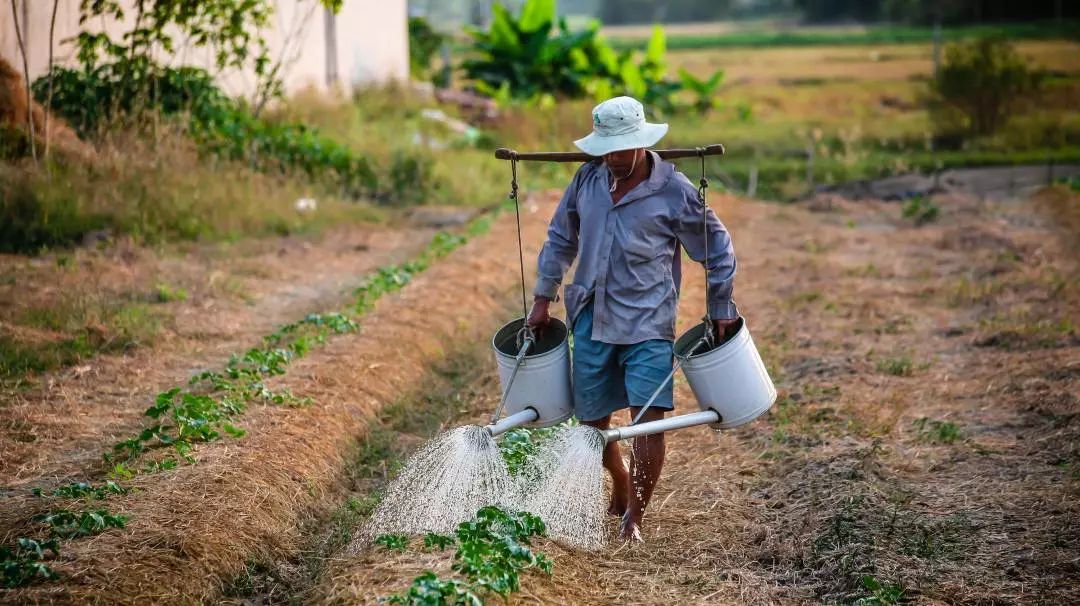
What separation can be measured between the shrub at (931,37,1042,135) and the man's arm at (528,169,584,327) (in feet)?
59.4

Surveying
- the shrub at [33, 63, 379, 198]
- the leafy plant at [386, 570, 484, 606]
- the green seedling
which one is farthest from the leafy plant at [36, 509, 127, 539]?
the shrub at [33, 63, 379, 198]

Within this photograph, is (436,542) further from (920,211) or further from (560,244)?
(920,211)

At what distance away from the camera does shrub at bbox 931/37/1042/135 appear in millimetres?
21094

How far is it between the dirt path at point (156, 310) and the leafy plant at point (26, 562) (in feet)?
3.72

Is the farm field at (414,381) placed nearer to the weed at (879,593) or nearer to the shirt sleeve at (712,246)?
the weed at (879,593)

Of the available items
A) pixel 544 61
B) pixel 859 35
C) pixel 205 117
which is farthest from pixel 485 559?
pixel 859 35

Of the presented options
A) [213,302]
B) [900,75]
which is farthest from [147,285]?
[900,75]

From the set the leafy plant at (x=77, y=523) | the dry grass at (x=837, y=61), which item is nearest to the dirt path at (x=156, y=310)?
the leafy plant at (x=77, y=523)

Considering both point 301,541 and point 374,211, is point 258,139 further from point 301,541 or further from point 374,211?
point 301,541

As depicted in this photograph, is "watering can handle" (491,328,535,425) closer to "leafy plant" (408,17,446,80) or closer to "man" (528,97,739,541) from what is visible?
"man" (528,97,739,541)

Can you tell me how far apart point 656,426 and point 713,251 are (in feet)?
2.26

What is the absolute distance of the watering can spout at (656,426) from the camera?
4.42 meters

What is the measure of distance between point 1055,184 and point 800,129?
832 cm

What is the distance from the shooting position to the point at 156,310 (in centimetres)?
831
